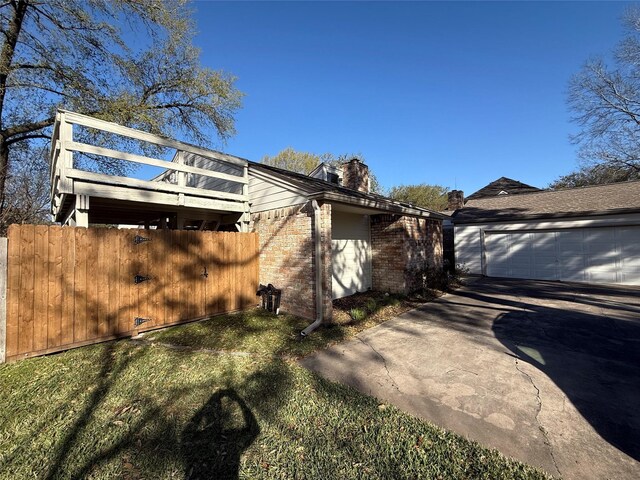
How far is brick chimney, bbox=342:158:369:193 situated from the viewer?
1249cm

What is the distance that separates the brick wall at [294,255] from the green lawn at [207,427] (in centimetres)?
204

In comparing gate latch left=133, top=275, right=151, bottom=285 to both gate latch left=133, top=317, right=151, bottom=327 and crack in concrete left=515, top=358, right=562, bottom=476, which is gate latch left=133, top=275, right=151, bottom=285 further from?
crack in concrete left=515, top=358, right=562, bottom=476

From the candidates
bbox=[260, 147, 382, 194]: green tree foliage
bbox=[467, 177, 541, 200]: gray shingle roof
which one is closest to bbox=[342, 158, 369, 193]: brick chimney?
bbox=[260, 147, 382, 194]: green tree foliage

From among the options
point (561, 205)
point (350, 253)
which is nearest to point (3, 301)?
point (350, 253)

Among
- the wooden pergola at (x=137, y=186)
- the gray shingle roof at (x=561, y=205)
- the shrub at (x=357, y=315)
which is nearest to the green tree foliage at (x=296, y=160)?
the gray shingle roof at (x=561, y=205)

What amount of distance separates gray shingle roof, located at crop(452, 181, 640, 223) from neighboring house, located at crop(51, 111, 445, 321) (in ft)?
17.8

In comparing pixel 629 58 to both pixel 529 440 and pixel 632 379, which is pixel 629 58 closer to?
pixel 632 379

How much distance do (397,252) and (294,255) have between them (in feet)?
12.3

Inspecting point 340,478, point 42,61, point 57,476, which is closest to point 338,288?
point 340,478

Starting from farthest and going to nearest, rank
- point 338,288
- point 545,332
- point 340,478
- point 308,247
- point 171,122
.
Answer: point 171,122, point 338,288, point 308,247, point 545,332, point 340,478

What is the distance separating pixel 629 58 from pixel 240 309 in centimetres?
2295

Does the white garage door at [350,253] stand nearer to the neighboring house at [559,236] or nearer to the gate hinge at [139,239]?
the gate hinge at [139,239]

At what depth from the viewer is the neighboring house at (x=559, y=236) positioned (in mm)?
10789

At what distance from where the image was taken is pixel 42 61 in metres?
9.69
